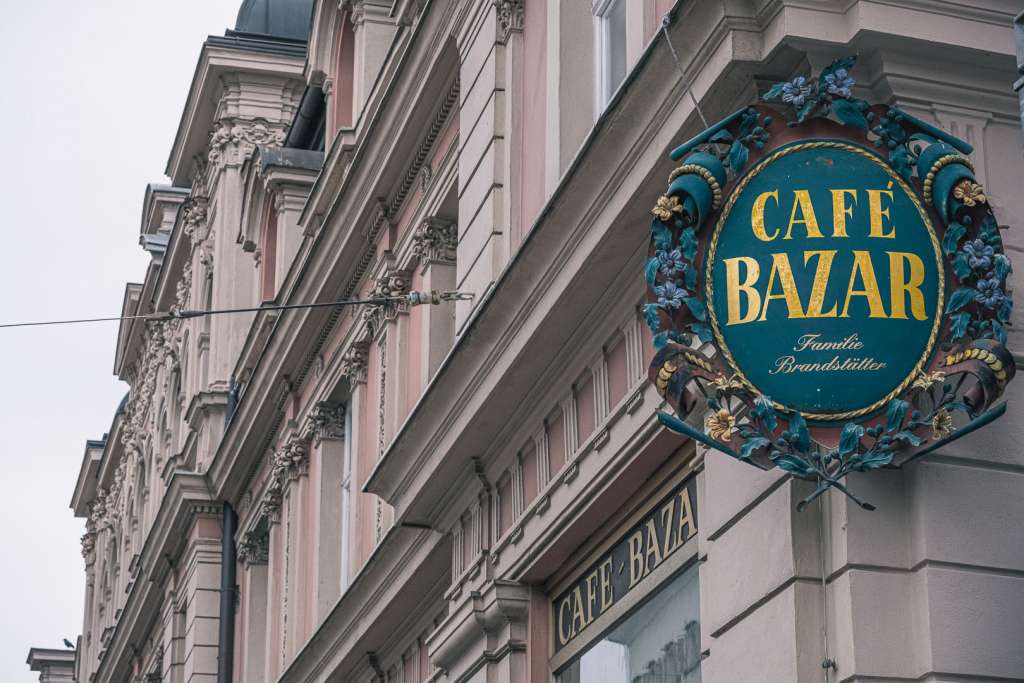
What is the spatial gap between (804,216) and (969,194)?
30.6 inches

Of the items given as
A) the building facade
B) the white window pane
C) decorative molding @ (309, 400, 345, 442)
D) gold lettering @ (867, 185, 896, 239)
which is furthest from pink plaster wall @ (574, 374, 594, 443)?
decorative molding @ (309, 400, 345, 442)

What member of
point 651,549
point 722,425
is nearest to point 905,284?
point 722,425

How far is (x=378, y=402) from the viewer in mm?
21141

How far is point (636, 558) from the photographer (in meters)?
13.0

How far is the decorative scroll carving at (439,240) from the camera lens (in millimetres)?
19672

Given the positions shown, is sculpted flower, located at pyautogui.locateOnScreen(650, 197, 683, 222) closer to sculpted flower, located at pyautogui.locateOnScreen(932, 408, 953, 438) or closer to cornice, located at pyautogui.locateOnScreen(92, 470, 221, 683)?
sculpted flower, located at pyautogui.locateOnScreen(932, 408, 953, 438)

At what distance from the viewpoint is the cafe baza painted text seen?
1224cm

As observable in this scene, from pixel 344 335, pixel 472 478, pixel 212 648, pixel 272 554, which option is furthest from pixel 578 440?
pixel 212 648

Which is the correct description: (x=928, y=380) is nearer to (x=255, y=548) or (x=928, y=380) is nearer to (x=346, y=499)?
(x=346, y=499)

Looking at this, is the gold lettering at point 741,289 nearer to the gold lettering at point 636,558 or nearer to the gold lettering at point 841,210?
the gold lettering at point 841,210

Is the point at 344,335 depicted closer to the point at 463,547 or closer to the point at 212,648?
the point at 463,547

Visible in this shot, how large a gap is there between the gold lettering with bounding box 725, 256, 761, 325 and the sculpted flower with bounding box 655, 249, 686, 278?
0.77 feet

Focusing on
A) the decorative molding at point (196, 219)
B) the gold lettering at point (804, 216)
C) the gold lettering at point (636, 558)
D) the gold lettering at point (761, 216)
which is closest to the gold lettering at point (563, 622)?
the gold lettering at point (636, 558)

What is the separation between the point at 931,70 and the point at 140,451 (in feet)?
114
